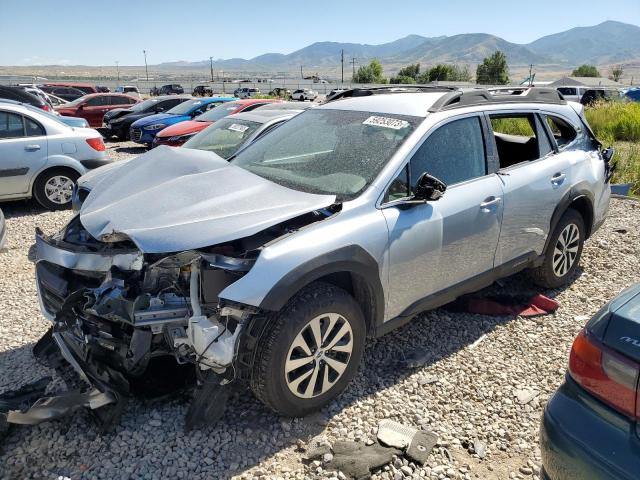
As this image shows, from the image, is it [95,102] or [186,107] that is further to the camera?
[95,102]

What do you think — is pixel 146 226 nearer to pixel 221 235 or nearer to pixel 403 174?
pixel 221 235

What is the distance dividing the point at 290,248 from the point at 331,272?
29 cm

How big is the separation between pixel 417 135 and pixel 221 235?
5.01ft

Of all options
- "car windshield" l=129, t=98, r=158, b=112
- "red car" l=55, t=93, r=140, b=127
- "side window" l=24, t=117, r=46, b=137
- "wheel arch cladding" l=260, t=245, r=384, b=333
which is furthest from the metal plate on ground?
"red car" l=55, t=93, r=140, b=127

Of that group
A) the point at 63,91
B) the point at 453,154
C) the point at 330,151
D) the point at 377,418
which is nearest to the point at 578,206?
the point at 453,154

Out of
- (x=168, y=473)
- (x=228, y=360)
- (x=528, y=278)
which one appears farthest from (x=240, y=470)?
(x=528, y=278)

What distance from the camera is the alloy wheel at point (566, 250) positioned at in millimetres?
4491

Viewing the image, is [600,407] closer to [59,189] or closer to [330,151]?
[330,151]

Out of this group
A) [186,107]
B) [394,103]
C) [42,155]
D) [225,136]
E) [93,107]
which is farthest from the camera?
[93,107]

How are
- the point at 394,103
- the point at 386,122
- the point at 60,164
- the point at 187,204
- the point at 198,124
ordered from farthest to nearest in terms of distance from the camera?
the point at 198,124
the point at 60,164
the point at 394,103
the point at 386,122
the point at 187,204

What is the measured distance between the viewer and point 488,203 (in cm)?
353

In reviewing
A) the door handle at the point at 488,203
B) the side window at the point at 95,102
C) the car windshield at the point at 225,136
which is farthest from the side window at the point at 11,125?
the side window at the point at 95,102

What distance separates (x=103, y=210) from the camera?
2.93 m

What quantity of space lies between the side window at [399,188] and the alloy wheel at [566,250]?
79.7 inches
